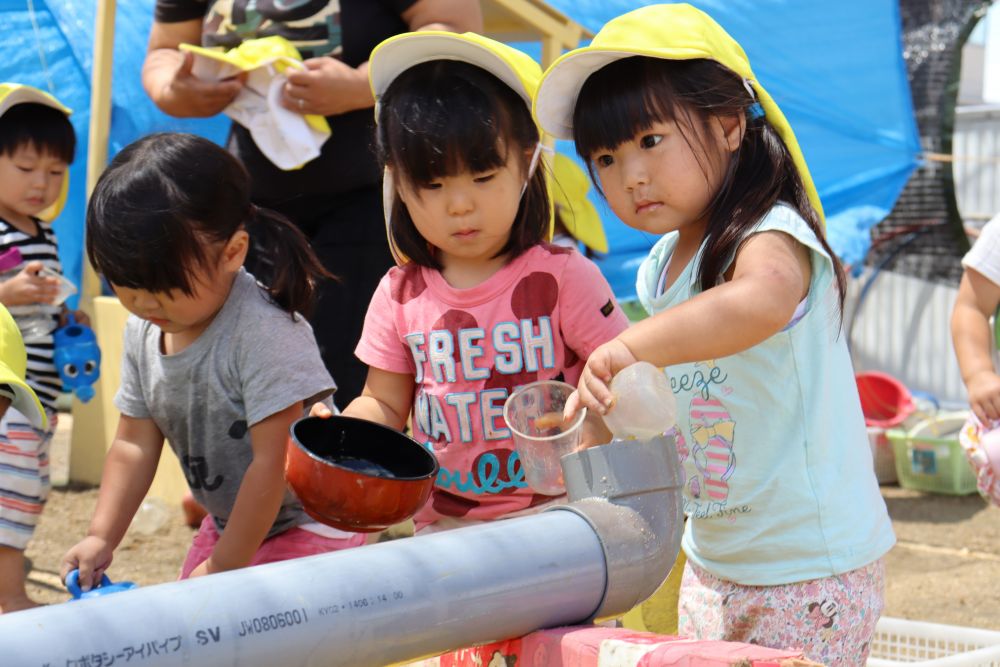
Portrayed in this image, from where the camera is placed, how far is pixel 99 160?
4.94 metres

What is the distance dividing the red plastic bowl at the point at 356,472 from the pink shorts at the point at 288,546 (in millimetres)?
642

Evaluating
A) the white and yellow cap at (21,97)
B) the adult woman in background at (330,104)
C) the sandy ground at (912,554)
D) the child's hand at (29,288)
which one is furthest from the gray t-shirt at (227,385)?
the sandy ground at (912,554)

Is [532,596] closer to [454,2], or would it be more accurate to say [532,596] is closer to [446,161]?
[446,161]

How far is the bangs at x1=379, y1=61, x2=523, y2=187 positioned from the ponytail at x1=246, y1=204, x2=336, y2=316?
15.2 inches

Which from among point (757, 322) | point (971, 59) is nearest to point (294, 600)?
point (757, 322)

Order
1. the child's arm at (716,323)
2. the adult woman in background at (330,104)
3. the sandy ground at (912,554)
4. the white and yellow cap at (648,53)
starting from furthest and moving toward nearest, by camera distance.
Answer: the sandy ground at (912,554)
the adult woman in background at (330,104)
the white and yellow cap at (648,53)
the child's arm at (716,323)

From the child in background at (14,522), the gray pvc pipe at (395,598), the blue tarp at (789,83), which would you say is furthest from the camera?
the blue tarp at (789,83)

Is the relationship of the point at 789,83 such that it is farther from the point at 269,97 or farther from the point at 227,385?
the point at 227,385

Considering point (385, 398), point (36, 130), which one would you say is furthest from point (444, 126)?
point (36, 130)

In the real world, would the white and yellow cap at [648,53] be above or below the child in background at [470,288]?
above

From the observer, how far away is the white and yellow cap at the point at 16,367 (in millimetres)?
2045

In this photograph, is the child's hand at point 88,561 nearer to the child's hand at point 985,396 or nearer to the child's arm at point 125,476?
the child's arm at point 125,476

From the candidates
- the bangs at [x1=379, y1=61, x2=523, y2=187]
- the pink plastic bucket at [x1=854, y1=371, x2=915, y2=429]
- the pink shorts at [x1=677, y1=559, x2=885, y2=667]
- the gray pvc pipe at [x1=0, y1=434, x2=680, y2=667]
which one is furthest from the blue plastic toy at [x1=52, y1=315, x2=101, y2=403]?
the pink plastic bucket at [x1=854, y1=371, x2=915, y2=429]

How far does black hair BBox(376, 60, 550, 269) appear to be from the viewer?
204 cm
